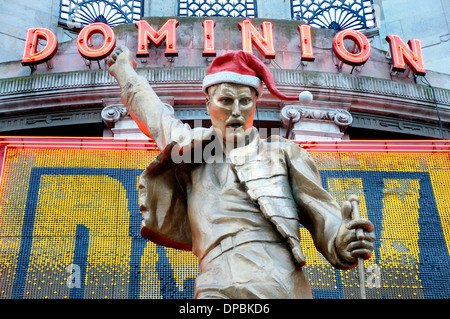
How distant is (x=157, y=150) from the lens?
45.0ft

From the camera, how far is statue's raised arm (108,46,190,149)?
5.67 m

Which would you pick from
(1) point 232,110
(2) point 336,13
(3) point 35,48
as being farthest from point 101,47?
(1) point 232,110

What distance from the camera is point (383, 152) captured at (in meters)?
14.1

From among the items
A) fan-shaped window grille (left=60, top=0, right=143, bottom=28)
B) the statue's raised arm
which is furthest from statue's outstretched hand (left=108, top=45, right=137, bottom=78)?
fan-shaped window grille (left=60, top=0, right=143, bottom=28)

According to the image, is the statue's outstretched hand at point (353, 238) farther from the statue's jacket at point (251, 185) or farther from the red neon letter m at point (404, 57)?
the red neon letter m at point (404, 57)

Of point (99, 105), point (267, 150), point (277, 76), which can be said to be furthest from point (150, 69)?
point (267, 150)

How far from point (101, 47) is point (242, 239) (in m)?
13.5

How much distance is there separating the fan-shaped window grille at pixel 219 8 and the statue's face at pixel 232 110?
17.0 meters

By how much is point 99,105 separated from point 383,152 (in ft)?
22.3

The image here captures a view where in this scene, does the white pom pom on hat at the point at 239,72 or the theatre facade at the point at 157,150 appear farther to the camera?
the theatre facade at the point at 157,150

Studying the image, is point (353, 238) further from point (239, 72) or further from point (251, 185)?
point (239, 72)

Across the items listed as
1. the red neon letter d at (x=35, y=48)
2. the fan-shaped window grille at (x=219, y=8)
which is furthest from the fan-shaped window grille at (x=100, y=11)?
the red neon letter d at (x=35, y=48)

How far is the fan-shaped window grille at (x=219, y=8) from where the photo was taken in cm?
2216

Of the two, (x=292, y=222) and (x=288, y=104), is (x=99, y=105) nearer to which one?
(x=288, y=104)
